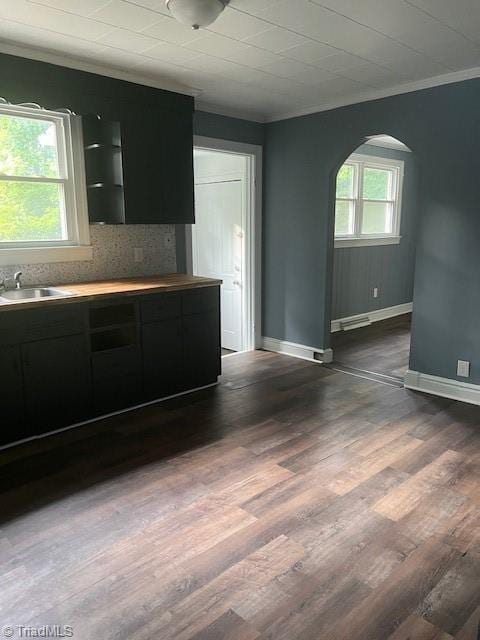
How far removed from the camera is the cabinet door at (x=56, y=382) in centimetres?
294

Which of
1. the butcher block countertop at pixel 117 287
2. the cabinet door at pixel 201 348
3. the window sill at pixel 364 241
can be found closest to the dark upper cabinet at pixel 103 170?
the butcher block countertop at pixel 117 287

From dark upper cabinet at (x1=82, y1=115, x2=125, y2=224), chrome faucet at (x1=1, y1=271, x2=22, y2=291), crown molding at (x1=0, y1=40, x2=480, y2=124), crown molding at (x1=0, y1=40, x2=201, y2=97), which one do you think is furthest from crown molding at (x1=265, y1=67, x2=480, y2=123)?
chrome faucet at (x1=1, y1=271, x2=22, y2=291)

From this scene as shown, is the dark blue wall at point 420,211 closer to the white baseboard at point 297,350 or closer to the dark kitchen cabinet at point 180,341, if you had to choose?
the white baseboard at point 297,350

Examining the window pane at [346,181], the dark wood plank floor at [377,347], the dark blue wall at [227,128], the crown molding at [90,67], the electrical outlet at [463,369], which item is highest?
the crown molding at [90,67]

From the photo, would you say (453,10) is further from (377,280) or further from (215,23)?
(377,280)

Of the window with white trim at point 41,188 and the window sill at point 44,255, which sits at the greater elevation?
the window with white trim at point 41,188

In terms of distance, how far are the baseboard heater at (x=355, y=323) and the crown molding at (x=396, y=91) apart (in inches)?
103

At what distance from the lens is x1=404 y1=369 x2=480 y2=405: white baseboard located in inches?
142

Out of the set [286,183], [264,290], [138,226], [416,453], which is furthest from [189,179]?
[416,453]

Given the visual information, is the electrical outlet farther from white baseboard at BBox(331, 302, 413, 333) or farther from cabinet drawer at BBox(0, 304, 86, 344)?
cabinet drawer at BBox(0, 304, 86, 344)

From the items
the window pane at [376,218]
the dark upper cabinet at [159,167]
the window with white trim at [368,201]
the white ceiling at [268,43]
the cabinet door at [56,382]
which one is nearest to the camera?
the white ceiling at [268,43]

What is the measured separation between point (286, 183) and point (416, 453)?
9.54 ft

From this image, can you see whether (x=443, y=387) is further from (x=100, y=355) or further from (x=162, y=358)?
(x=100, y=355)

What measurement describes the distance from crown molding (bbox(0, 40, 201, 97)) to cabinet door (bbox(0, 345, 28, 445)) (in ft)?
6.04
